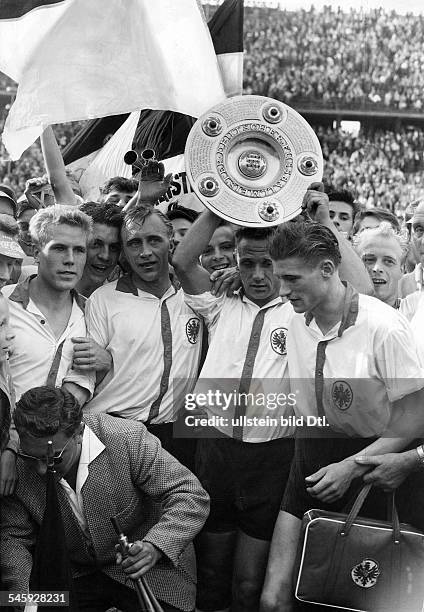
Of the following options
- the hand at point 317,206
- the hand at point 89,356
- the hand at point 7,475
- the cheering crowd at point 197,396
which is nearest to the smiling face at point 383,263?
the cheering crowd at point 197,396

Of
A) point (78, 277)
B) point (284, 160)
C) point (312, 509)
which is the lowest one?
point (312, 509)

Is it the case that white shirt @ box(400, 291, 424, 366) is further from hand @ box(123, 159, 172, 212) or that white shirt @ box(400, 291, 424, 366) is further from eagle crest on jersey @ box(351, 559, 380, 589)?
hand @ box(123, 159, 172, 212)

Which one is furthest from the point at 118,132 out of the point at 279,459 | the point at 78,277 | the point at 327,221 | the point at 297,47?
the point at 279,459

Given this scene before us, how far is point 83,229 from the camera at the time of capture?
325 cm

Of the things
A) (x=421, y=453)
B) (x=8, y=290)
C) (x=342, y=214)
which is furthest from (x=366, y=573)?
(x=342, y=214)

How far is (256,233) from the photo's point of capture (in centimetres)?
326

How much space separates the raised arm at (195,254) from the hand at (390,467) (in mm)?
884

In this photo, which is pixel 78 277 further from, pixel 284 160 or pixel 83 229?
pixel 284 160

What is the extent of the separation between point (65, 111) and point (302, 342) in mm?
1189

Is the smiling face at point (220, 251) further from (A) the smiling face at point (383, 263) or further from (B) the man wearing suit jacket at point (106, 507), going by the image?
(B) the man wearing suit jacket at point (106, 507)

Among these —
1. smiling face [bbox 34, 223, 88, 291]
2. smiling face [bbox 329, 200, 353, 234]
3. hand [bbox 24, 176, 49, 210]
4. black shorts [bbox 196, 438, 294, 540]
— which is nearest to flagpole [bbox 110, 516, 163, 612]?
black shorts [bbox 196, 438, 294, 540]

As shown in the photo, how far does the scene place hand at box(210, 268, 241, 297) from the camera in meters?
3.34

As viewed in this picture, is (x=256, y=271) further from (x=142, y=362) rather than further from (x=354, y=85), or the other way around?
(x=354, y=85)

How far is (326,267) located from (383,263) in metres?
0.80
